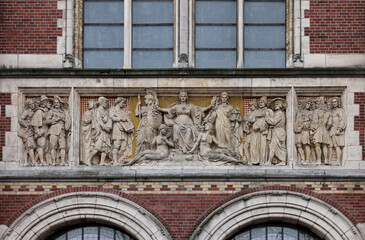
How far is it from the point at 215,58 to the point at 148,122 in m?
1.89

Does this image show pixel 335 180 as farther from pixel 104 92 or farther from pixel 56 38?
pixel 56 38

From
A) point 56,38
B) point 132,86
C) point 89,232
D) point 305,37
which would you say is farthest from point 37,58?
point 305,37

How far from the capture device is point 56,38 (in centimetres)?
1841

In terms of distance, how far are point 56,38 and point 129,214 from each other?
3.67 m

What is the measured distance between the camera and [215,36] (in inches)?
739

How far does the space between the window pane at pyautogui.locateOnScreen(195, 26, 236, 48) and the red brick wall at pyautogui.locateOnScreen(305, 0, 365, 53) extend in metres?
1.49

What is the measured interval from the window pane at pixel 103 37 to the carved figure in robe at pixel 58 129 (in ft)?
4.66

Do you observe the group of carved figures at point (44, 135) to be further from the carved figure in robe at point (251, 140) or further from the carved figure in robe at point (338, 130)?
the carved figure in robe at point (338, 130)

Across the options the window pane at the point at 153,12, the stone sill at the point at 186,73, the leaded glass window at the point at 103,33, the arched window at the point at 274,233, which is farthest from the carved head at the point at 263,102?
the leaded glass window at the point at 103,33

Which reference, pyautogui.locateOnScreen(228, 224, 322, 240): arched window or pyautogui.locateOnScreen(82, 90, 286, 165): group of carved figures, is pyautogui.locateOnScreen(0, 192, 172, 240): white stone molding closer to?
pyautogui.locateOnScreen(82, 90, 286, 165): group of carved figures

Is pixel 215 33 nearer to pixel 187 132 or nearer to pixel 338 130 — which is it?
pixel 187 132

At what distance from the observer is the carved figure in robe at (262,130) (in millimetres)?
17844

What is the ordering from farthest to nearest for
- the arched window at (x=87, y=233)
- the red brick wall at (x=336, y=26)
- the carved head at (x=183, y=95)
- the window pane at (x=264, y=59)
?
the window pane at (x=264, y=59) → the red brick wall at (x=336, y=26) → the carved head at (x=183, y=95) → the arched window at (x=87, y=233)

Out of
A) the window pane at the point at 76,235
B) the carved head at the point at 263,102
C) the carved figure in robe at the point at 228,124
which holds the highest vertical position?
the carved head at the point at 263,102
